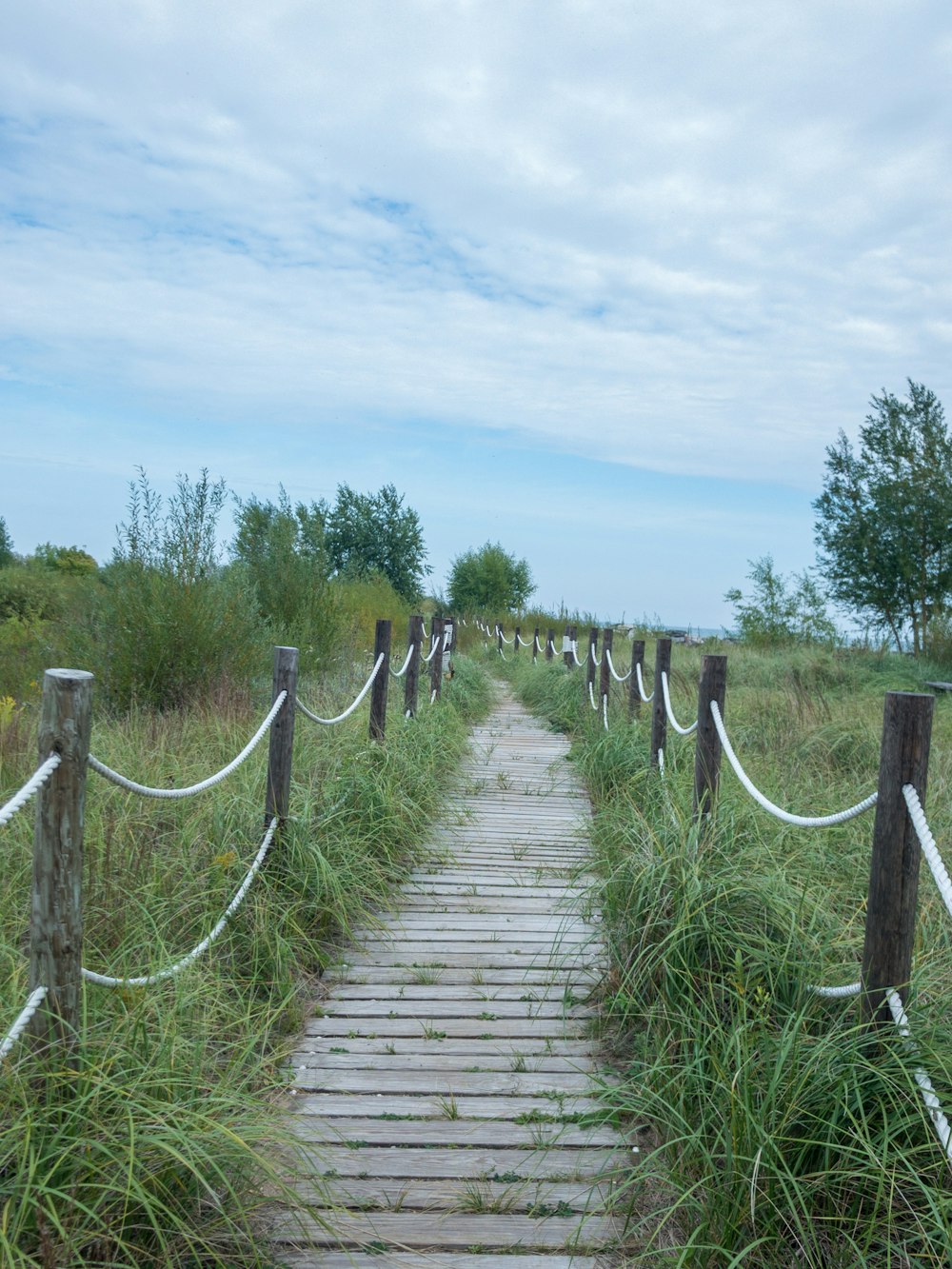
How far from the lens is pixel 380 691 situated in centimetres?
711

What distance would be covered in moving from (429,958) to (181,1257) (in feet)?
7.32

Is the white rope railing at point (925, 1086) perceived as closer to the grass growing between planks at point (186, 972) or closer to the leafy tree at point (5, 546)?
the grass growing between planks at point (186, 972)

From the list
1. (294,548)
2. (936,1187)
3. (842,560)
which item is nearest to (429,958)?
(936,1187)

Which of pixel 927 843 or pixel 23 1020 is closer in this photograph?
pixel 23 1020

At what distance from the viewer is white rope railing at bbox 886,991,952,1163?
7.38 feet

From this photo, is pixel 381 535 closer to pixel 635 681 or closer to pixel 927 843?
pixel 635 681

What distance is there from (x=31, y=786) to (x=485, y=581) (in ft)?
110

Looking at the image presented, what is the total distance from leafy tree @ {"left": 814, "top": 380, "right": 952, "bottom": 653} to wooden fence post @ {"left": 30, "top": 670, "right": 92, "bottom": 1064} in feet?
73.3

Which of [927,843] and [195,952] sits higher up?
[927,843]

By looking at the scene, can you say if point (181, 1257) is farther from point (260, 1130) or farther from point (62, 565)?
point (62, 565)

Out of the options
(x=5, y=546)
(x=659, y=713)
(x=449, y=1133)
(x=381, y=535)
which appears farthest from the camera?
(x=5, y=546)

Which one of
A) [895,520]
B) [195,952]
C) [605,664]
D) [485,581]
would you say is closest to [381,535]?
[485,581]

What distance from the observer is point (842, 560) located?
24.5 meters

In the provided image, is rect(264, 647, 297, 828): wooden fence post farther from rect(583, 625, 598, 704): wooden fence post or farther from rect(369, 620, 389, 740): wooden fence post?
rect(583, 625, 598, 704): wooden fence post
